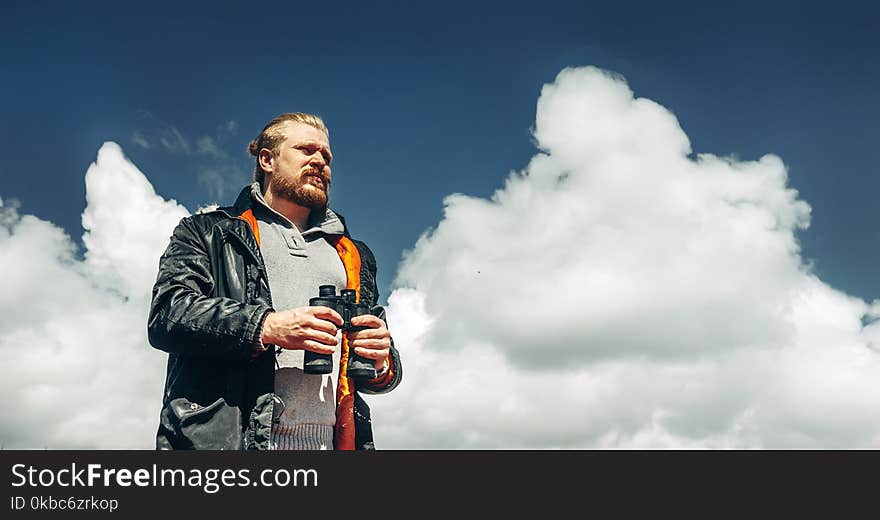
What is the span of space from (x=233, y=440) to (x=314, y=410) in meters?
0.64

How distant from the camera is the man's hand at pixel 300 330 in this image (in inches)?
182

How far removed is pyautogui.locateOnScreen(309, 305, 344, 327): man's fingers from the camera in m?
4.69

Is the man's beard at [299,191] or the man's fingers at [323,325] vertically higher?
the man's beard at [299,191]

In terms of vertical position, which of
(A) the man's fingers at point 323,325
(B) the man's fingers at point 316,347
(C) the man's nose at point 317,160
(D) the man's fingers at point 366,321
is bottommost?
(B) the man's fingers at point 316,347

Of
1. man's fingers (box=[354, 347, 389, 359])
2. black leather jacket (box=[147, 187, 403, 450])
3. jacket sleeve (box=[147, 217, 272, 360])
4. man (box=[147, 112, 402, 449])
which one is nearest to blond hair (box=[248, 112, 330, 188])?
man (box=[147, 112, 402, 449])

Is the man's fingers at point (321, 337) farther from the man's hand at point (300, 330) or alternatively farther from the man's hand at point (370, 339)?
the man's hand at point (370, 339)

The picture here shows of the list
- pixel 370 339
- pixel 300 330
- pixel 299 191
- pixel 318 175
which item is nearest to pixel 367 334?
pixel 370 339

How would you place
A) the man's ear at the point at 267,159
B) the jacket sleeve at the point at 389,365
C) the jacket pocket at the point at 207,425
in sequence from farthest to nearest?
the man's ear at the point at 267,159 < the jacket sleeve at the point at 389,365 < the jacket pocket at the point at 207,425

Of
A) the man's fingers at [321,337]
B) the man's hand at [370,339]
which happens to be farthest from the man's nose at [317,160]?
the man's fingers at [321,337]
